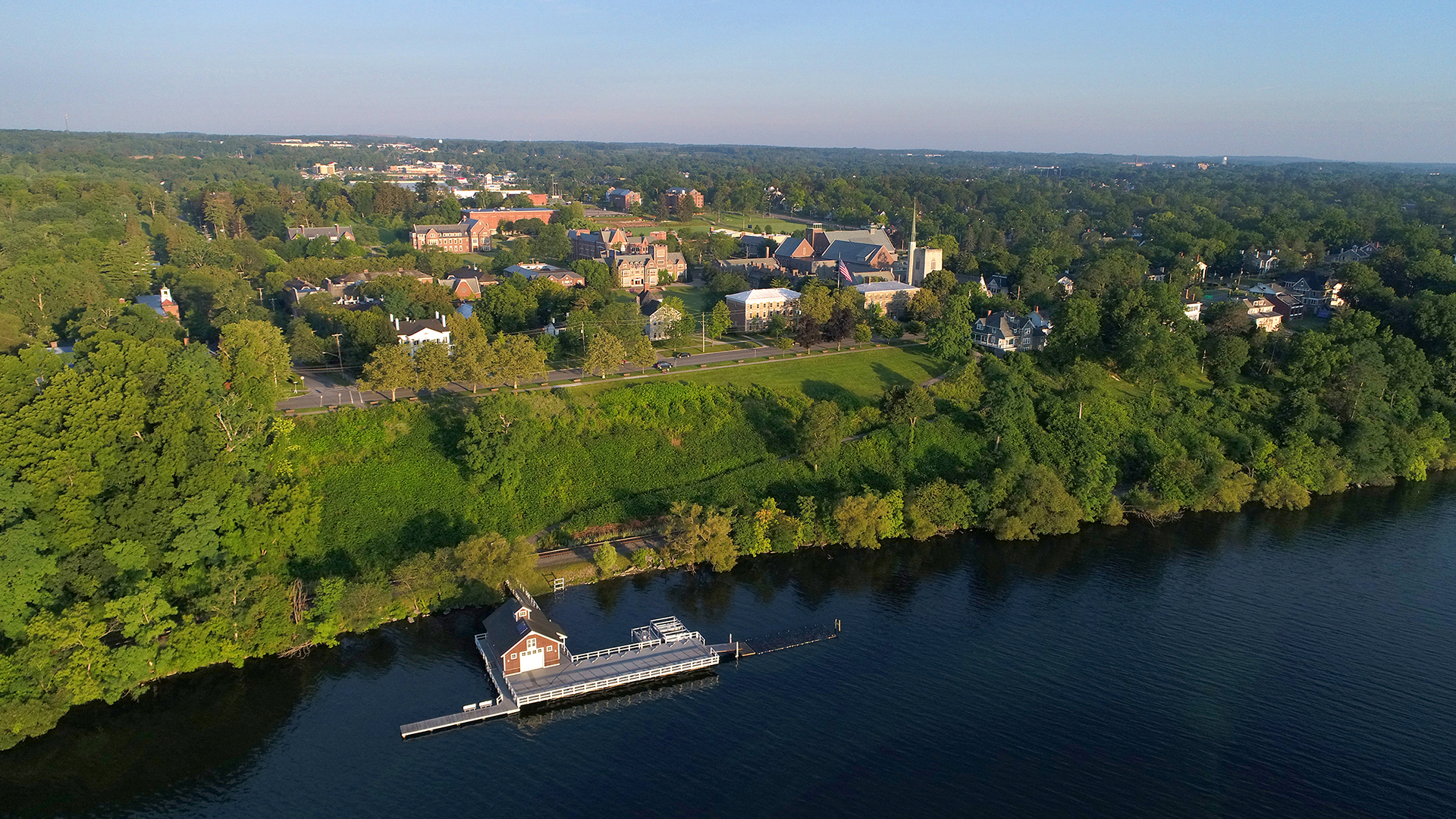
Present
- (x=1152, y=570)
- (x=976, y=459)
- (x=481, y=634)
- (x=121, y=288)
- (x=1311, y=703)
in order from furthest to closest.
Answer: (x=121, y=288)
(x=976, y=459)
(x=1152, y=570)
(x=481, y=634)
(x=1311, y=703)

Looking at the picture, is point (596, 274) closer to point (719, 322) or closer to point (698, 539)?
point (719, 322)

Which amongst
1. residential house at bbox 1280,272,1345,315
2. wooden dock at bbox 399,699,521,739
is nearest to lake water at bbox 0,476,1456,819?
wooden dock at bbox 399,699,521,739

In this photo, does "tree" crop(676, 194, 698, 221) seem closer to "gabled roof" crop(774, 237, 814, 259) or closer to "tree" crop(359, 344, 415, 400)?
"gabled roof" crop(774, 237, 814, 259)

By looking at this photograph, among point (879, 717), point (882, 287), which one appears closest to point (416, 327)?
point (882, 287)

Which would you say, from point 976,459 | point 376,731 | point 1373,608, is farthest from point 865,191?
point 376,731

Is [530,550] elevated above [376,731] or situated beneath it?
elevated above

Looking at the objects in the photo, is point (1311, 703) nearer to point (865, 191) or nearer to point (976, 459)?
point (976, 459)

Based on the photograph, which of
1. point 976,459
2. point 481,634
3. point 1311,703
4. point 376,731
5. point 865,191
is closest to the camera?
point 376,731
